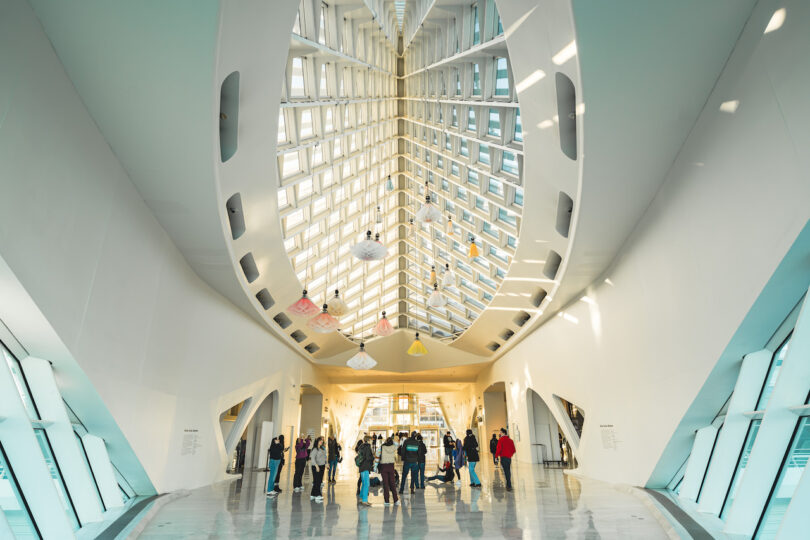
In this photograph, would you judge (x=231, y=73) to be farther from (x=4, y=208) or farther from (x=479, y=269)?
(x=479, y=269)

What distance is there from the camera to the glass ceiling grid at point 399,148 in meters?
12.3

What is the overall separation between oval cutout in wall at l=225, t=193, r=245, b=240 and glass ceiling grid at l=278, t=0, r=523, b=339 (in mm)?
1599

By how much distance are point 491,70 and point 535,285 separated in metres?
8.06

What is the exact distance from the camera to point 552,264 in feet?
51.9

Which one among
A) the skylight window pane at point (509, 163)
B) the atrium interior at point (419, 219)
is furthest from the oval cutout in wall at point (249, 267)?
the skylight window pane at point (509, 163)

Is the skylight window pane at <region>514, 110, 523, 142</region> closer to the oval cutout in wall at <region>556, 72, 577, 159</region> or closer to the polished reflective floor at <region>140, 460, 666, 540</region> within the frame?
the oval cutout in wall at <region>556, 72, 577, 159</region>

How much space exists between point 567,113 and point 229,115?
6247 millimetres

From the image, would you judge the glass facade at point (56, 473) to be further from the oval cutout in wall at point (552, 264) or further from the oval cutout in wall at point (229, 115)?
the oval cutout in wall at point (552, 264)

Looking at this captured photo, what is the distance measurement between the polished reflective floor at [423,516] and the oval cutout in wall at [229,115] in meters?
6.43

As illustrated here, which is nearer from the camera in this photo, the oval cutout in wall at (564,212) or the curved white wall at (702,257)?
the curved white wall at (702,257)

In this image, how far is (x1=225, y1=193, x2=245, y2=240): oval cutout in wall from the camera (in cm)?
1148

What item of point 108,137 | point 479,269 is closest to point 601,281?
point 479,269

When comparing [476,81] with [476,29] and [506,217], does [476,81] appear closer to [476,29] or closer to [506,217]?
[476,29]

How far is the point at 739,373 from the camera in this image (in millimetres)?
7934
